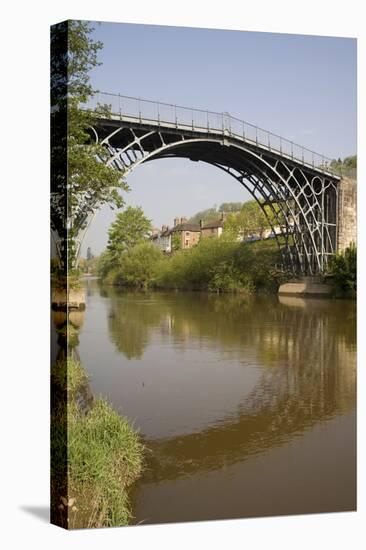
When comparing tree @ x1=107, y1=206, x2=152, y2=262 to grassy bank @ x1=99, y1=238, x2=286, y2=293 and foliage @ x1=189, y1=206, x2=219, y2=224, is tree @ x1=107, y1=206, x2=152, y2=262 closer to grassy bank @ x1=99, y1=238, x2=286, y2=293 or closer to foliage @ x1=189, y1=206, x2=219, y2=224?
grassy bank @ x1=99, y1=238, x2=286, y2=293

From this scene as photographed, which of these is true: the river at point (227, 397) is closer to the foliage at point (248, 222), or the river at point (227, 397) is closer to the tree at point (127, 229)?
the tree at point (127, 229)

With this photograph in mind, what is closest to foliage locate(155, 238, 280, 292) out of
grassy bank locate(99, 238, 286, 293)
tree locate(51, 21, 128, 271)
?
grassy bank locate(99, 238, 286, 293)

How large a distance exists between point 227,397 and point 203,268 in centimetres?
222

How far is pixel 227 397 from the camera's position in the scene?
351 inches

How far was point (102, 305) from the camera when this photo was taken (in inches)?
320

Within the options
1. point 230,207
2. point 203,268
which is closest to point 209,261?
point 203,268

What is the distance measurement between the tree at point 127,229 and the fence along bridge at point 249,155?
1208 mm

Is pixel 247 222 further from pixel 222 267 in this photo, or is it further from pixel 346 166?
pixel 346 166

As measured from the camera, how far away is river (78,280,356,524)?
6164 mm

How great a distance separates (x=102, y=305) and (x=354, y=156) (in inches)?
152

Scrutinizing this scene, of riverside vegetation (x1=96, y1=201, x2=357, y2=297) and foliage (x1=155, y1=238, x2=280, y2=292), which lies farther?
foliage (x1=155, y1=238, x2=280, y2=292)

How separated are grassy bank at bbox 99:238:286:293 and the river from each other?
0.94 feet

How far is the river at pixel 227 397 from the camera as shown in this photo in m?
6.16

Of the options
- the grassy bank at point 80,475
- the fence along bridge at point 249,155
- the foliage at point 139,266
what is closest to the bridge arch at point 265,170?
the fence along bridge at point 249,155
